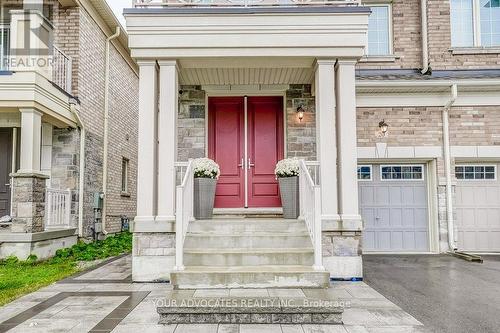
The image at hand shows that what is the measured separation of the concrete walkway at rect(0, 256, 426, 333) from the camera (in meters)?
3.56

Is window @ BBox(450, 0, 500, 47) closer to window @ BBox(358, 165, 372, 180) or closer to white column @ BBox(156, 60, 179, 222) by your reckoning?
window @ BBox(358, 165, 372, 180)

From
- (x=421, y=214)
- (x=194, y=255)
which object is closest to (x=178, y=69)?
(x=194, y=255)

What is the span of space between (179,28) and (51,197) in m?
4.29

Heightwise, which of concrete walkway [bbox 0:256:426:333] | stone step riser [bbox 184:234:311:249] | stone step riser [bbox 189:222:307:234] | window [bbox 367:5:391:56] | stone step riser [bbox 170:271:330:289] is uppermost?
window [bbox 367:5:391:56]

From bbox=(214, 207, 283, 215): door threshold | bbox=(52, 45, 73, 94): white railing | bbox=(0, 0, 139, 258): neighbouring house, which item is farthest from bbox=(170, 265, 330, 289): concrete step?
bbox=(52, 45, 73, 94): white railing

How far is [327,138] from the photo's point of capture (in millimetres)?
5668

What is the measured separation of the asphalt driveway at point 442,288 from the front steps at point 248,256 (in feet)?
3.45

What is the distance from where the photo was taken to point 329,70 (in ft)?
19.0

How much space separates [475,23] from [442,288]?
5.96m

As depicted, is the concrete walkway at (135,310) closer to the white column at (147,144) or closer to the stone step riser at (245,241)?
the stone step riser at (245,241)

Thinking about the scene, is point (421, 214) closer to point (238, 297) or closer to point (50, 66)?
point (238, 297)

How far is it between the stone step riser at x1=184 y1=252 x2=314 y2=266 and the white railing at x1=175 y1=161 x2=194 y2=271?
208 millimetres

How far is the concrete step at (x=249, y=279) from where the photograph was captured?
454cm

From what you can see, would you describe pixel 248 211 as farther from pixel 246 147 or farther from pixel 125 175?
pixel 125 175
